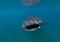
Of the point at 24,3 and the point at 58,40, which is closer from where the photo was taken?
the point at 24,3

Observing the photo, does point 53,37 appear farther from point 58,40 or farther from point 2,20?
point 2,20

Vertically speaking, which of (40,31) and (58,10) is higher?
(58,10)

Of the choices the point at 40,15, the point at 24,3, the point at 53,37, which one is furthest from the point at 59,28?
the point at 24,3

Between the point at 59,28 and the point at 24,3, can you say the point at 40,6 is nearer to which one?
the point at 24,3

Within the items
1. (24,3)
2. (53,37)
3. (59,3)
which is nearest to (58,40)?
(53,37)

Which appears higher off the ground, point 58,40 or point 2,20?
point 2,20

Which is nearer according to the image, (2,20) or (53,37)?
(2,20)
